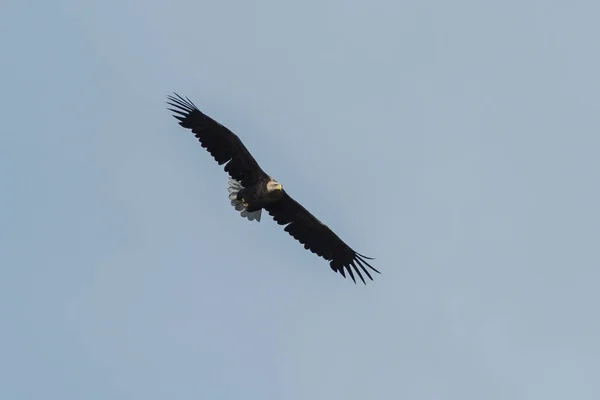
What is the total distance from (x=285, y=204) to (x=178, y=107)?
352 cm

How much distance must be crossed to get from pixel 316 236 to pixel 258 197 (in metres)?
1.97

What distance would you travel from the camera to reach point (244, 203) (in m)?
29.3

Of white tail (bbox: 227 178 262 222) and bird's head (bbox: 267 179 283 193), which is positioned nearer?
bird's head (bbox: 267 179 283 193)

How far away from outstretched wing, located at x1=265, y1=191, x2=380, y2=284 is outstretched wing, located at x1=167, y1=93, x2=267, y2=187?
1121 mm

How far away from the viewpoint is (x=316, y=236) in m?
29.7

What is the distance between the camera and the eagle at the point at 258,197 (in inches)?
1127

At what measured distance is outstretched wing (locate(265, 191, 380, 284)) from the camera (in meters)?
29.4

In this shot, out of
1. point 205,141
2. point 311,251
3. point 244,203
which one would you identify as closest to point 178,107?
point 205,141

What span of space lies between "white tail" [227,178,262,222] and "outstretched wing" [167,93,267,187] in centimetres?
102

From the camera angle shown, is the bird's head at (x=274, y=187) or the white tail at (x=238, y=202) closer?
the bird's head at (x=274, y=187)

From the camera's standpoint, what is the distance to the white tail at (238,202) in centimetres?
2984

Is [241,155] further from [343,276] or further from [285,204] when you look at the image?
[343,276]

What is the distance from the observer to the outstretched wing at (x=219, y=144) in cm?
2856

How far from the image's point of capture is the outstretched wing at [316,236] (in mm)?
29359
